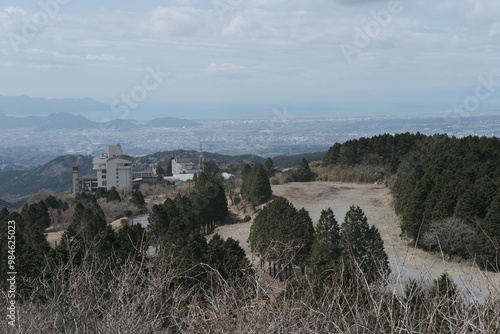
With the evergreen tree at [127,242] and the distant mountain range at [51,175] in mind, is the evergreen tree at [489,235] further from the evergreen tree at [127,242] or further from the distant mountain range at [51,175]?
the distant mountain range at [51,175]

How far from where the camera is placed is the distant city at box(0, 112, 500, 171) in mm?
38938

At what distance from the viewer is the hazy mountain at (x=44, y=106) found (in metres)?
63.3

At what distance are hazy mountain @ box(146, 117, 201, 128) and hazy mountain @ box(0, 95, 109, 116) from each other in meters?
5.73

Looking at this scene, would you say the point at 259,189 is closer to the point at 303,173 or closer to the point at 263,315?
the point at 303,173

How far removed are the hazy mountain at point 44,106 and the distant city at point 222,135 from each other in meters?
3.60

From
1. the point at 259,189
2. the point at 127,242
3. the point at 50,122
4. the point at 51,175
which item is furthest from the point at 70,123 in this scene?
the point at 127,242

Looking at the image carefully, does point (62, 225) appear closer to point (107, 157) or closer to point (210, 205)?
point (210, 205)

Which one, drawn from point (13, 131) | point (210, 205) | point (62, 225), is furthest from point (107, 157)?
point (13, 131)

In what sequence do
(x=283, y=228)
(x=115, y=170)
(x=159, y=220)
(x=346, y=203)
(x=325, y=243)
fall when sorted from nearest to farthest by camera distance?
1. (x=325, y=243)
2. (x=283, y=228)
3. (x=159, y=220)
4. (x=346, y=203)
5. (x=115, y=170)

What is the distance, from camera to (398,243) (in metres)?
13.0

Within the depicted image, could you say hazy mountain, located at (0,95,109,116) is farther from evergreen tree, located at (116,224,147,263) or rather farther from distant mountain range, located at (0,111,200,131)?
evergreen tree, located at (116,224,147,263)

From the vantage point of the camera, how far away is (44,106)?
69.2 m

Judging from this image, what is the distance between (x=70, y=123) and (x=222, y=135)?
2492 cm

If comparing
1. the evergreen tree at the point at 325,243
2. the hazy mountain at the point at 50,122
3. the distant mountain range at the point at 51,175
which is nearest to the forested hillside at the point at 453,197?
the evergreen tree at the point at 325,243
